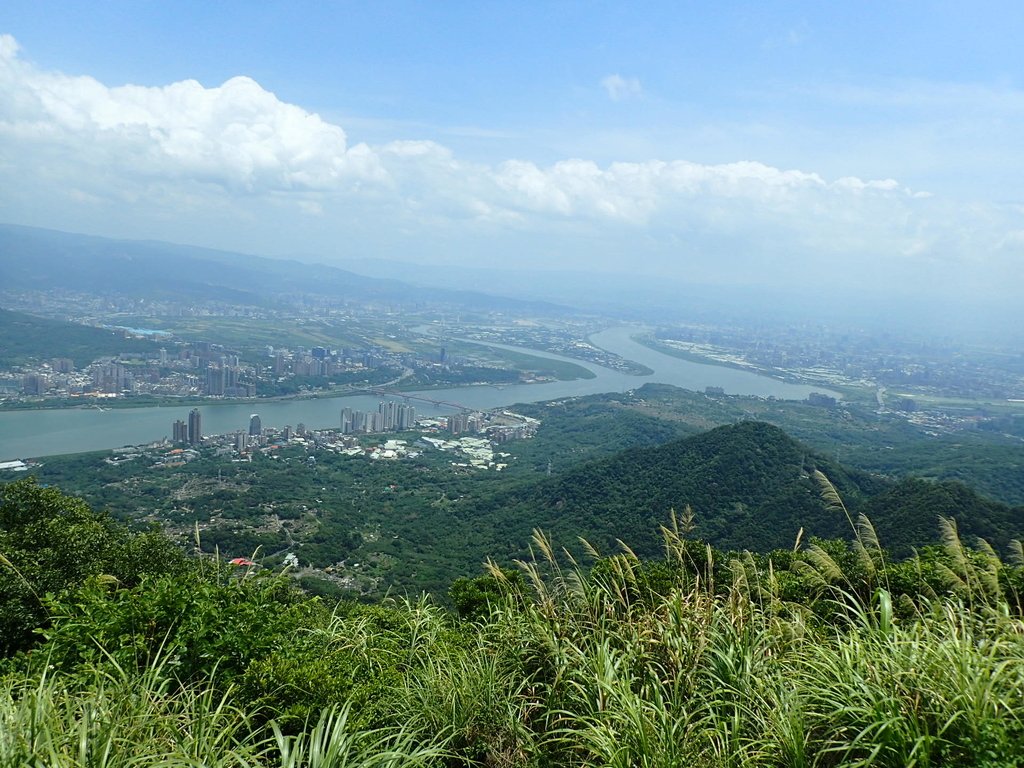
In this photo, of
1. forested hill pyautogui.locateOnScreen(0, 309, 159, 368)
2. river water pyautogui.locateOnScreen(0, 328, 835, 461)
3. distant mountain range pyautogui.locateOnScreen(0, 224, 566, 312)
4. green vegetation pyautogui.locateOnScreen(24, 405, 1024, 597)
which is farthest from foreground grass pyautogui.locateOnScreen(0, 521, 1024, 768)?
distant mountain range pyautogui.locateOnScreen(0, 224, 566, 312)

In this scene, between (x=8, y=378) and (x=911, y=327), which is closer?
(x=8, y=378)

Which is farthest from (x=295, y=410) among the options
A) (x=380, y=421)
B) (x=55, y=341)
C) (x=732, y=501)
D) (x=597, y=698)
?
(x=597, y=698)

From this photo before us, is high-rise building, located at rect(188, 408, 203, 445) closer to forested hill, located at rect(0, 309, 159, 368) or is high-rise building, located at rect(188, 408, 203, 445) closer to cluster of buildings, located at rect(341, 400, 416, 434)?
cluster of buildings, located at rect(341, 400, 416, 434)

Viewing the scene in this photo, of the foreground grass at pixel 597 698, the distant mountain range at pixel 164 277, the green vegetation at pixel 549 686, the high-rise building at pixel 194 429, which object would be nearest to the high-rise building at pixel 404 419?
the high-rise building at pixel 194 429

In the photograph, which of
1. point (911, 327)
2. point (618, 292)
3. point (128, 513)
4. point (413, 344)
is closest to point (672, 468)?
point (128, 513)

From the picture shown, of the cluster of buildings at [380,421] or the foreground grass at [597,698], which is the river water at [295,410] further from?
the foreground grass at [597,698]

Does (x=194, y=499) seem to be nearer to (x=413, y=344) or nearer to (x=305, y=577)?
(x=305, y=577)

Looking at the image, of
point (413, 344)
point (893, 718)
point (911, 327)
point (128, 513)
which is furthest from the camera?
point (911, 327)

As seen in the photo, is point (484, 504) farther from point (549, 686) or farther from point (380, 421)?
point (549, 686)
